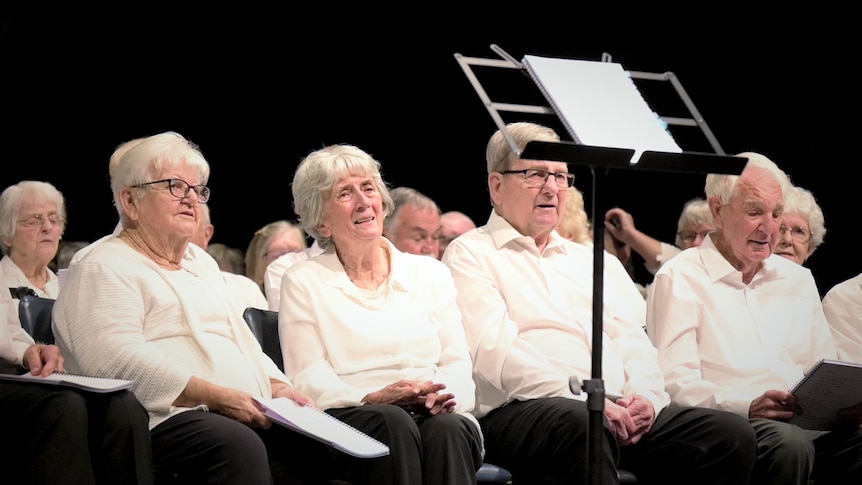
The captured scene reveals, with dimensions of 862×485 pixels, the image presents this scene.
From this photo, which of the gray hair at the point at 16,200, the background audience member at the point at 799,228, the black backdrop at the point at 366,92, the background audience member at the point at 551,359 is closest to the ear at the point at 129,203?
the background audience member at the point at 551,359

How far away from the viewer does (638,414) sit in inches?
121

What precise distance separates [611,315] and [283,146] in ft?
9.84

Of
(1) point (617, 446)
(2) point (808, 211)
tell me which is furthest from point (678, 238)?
(1) point (617, 446)

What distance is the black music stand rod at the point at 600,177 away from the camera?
7.61ft

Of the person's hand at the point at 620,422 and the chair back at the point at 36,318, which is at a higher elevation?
the chair back at the point at 36,318

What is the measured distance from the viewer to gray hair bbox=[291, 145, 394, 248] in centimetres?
321

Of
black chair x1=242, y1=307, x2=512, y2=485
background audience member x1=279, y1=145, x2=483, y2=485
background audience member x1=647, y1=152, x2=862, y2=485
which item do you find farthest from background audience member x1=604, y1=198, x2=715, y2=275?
black chair x1=242, y1=307, x2=512, y2=485

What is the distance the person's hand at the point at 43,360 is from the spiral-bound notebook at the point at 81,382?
0.06 meters

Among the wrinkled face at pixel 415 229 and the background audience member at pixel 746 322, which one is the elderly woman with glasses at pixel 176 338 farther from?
the wrinkled face at pixel 415 229

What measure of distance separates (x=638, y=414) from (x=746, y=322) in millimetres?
644

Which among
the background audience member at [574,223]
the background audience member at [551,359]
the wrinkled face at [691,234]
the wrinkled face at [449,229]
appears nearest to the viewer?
the background audience member at [551,359]

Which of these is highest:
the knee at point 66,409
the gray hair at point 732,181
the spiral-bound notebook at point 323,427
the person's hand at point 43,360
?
the gray hair at point 732,181

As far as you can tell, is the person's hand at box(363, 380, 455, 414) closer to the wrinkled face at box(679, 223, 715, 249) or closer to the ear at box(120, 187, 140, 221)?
the ear at box(120, 187, 140, 221)

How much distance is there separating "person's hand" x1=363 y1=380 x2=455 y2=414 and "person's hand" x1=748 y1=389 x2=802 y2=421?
1067 millimetres
